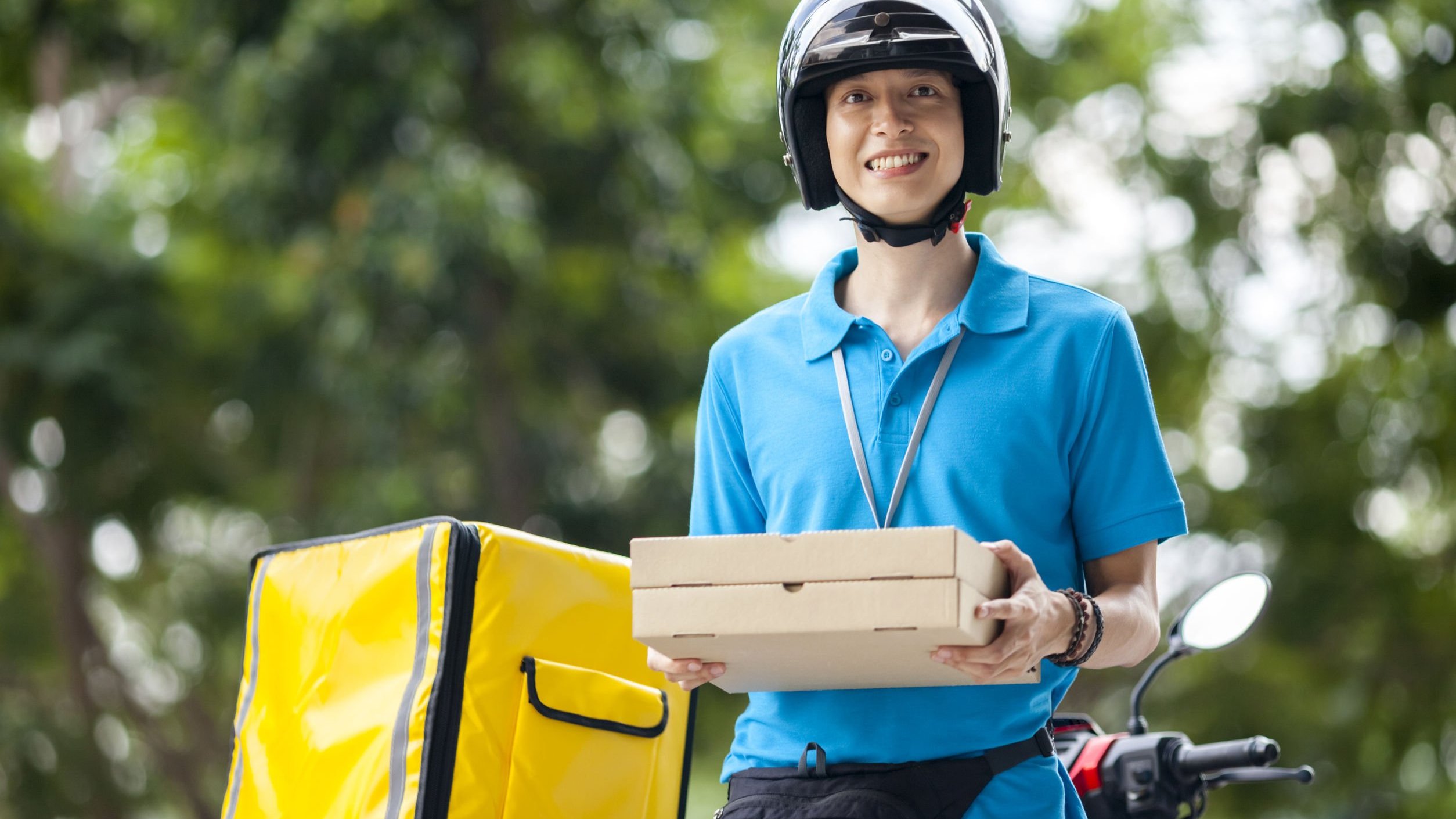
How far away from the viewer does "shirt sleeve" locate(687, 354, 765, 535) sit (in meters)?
2.10

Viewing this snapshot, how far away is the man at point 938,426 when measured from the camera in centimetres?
180

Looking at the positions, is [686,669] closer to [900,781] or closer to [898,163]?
[900,781]

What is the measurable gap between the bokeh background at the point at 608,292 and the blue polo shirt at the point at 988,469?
19.8 ft

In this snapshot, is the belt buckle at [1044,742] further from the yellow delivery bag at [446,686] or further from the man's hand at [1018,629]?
the yellow delivery bag at [446,686]

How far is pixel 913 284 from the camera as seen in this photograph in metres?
2.06

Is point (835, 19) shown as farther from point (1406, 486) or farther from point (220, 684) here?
point (220, 684)

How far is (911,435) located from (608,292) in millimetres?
7533

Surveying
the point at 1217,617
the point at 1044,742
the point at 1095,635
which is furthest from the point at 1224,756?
the point at 1095,635

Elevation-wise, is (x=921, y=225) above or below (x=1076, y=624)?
above

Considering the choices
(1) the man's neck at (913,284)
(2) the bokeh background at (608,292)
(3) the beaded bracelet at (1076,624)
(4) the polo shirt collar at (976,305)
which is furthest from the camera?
(2) the bokeh background at (608,292)

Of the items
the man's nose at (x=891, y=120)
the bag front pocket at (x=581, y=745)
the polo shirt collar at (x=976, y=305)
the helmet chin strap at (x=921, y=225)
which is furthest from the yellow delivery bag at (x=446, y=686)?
the man's nose at (x=891, y=120)

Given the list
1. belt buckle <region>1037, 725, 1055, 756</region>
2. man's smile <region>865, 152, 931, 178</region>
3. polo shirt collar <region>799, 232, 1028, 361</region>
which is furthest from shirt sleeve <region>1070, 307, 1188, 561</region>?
man's smile <region>865, 152, 931, 178</region>

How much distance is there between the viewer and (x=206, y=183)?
30.7 feet

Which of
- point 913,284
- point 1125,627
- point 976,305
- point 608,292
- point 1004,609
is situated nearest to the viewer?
point 1004,609
